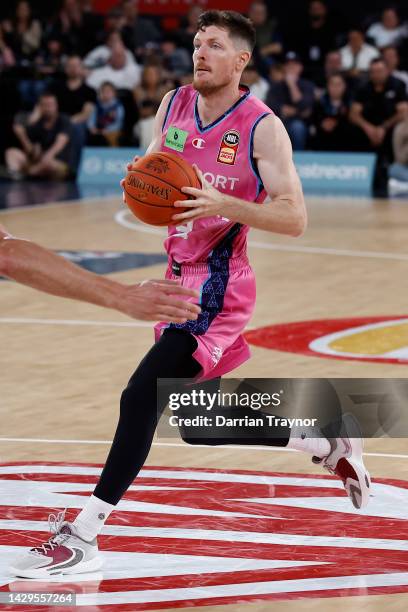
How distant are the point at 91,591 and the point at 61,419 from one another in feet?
9.13

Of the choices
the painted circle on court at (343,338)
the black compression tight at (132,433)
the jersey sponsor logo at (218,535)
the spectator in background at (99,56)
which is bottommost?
the spectator in background at (99,56)

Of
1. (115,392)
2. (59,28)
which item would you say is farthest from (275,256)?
(59,28)

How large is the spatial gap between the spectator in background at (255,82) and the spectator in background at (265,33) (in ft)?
4.46

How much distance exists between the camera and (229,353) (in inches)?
229

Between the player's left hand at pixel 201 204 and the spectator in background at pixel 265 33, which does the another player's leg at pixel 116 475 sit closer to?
the player's left hand at pixel 201 204

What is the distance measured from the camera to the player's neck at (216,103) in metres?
5.80

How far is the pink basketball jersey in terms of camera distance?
572cm

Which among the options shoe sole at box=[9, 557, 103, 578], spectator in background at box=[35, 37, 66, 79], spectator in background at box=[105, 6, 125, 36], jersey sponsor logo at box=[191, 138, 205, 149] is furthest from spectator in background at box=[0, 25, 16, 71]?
shoe sole at box=[9, 557, 103, 578]

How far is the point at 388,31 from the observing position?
23406mm

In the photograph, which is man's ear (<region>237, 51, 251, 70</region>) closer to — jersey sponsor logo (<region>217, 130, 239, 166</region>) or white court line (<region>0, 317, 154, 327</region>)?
jersey sponsor logo (<region>217, 130, 239, 166</region>)

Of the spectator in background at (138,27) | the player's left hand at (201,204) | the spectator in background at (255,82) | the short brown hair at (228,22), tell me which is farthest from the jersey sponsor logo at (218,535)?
the spectator in background at (138,27)

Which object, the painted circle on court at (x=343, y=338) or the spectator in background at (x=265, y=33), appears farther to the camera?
the spectator in background at (x=265, y=33)

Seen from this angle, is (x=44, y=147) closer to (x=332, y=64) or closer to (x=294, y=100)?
(x=294, y=100)

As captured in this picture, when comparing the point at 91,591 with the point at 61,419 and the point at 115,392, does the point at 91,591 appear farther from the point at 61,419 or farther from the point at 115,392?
the point at 115,392
